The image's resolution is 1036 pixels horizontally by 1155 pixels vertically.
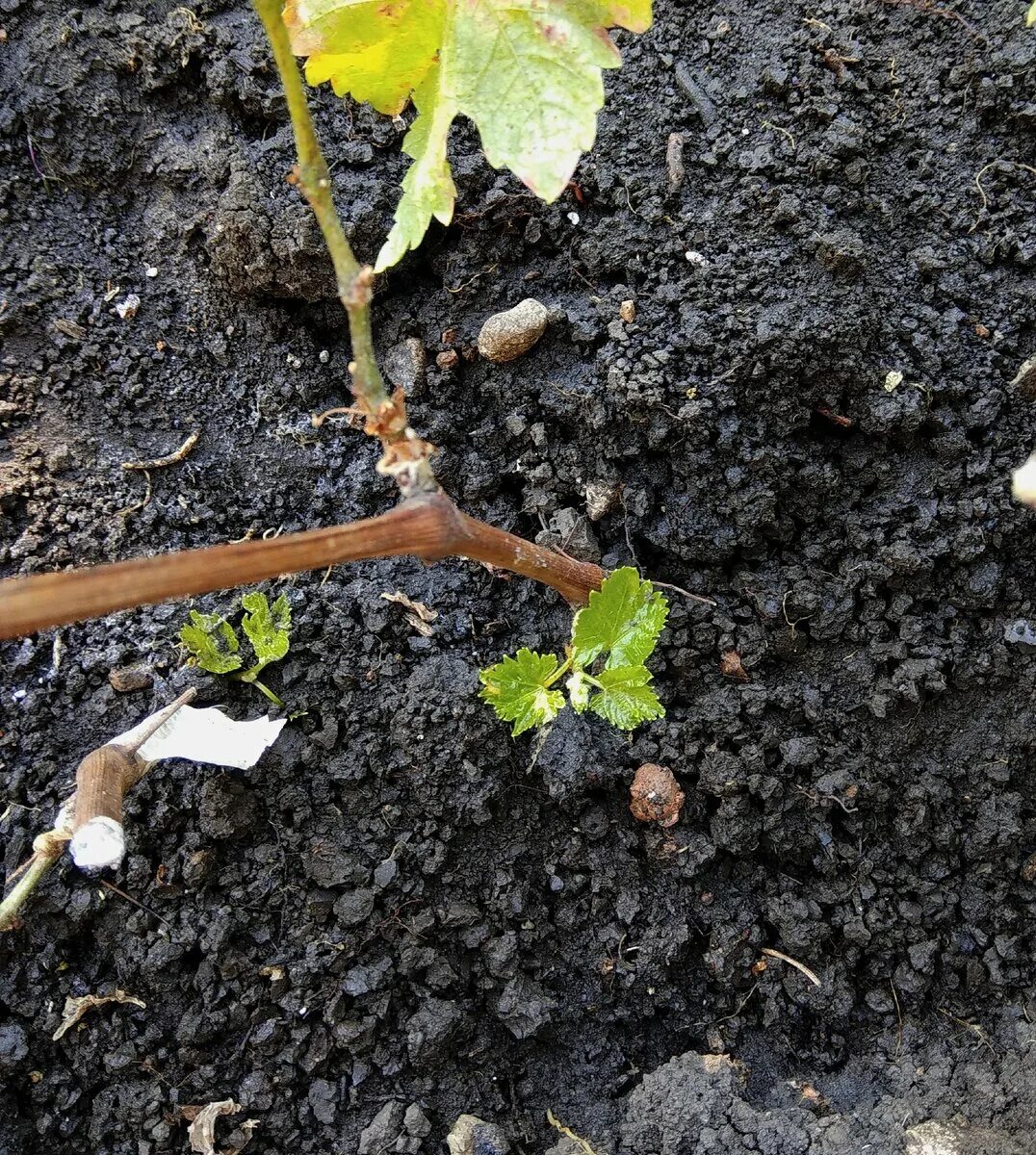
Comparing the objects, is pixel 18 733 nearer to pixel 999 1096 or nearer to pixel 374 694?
pixel 374 694

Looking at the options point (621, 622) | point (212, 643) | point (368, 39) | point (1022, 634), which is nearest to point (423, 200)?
point (368, 39)

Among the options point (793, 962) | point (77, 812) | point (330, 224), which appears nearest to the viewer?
point (330, 224)

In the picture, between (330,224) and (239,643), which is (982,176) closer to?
(330,224)

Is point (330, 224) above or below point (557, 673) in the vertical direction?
above

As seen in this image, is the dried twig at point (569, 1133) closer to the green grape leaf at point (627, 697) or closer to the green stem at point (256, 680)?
the green grape leaf at point (627, 697)

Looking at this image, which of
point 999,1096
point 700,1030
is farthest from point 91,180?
point 999,1096

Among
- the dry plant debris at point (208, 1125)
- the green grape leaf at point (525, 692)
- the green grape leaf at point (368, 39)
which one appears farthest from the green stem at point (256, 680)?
the green grape leaf at point (368, 39)
